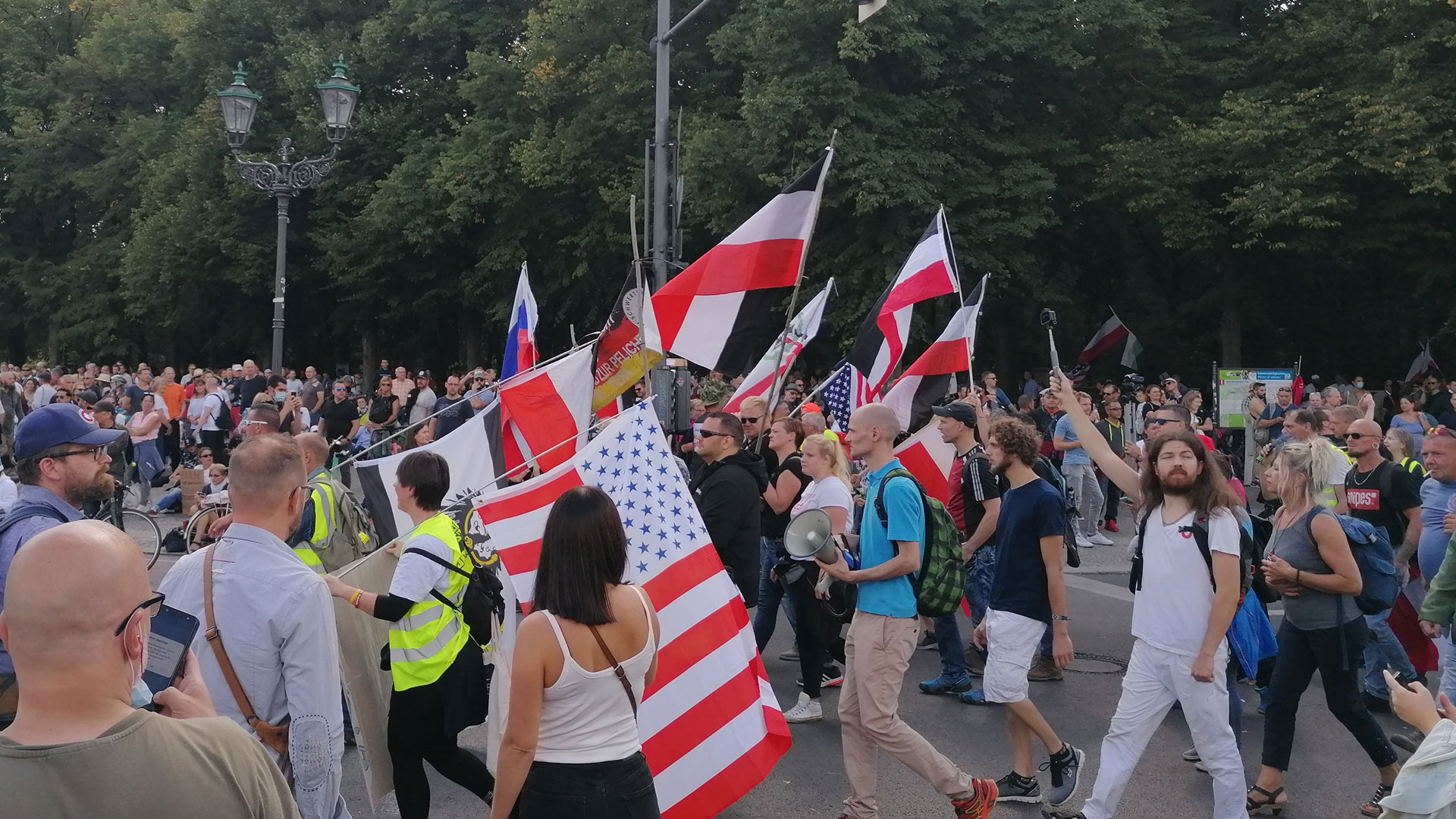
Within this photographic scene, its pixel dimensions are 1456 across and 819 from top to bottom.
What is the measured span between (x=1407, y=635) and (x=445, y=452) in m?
5.47

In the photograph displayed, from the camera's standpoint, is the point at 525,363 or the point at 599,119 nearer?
the point at 525,363

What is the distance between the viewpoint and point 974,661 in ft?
26.6

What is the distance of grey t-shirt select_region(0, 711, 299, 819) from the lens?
1768 mm

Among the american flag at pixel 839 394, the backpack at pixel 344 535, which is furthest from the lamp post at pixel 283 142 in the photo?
the backpack at pixel 344 535

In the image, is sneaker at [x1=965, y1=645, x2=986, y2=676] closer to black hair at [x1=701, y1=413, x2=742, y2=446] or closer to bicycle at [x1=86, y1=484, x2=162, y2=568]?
black hair at [x1=701, y1=413, x2=742, y2=446]

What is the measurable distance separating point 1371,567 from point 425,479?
448cm

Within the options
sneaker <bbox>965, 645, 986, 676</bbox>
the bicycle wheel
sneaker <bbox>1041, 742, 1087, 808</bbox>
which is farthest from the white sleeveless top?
the bicycle wheel

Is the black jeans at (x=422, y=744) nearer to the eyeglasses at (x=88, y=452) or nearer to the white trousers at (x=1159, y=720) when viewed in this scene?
the eyeglasses at (x=88, y=452)

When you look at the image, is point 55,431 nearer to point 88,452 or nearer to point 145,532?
point 88,452

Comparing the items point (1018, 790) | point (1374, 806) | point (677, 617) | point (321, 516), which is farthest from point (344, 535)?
point (1374, 806)

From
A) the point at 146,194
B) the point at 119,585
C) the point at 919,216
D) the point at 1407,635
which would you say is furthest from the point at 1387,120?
the point at 146,194

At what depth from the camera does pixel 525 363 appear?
1041 centimetres

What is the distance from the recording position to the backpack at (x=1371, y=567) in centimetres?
577

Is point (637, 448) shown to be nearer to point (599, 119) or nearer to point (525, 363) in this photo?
point (525, 363)
